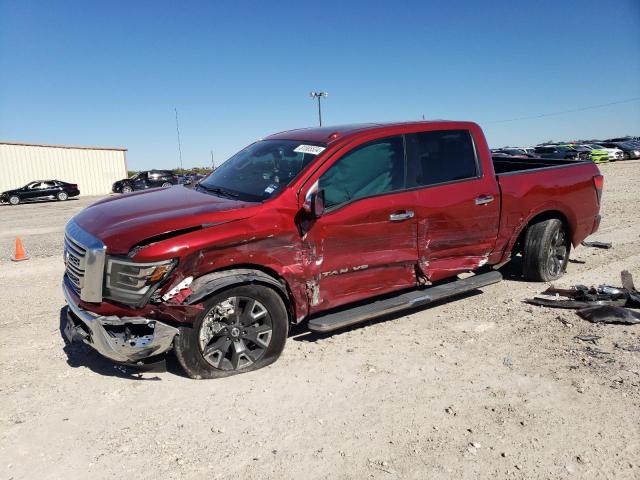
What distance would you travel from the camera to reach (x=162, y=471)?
2.87 metres

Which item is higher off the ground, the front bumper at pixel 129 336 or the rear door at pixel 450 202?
the rear door at pixel 450 202

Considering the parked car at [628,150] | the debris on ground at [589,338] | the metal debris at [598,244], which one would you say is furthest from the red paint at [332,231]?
the parked car at [628,150]

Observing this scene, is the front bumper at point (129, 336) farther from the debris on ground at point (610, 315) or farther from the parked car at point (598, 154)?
the parked car at point (598, 154)

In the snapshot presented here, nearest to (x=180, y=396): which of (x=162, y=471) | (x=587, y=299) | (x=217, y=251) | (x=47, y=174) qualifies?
(x=162, y=471)

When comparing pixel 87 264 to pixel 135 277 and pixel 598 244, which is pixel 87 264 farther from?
pixel 598 244

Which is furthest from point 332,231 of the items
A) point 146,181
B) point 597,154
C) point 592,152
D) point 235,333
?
point 597,154

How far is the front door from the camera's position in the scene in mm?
4293

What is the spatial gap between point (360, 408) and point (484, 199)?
280 cm

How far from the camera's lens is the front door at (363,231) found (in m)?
4.29

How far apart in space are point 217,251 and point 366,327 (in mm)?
1855

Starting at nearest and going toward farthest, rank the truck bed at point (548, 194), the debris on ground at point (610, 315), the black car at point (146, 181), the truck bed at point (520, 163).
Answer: the debris on ground at point (610, 315) < the truck bed at point (548, 194) < the truck bed at point (520, 163) < the black car at point (146, 181)

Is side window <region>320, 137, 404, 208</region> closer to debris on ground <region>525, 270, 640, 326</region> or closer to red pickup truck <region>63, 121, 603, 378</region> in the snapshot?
red pickup truck <region>63, 121, 603, 378</region>

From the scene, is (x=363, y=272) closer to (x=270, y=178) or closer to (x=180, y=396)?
(x=270, y=178)

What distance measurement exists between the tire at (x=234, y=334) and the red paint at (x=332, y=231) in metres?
0.18
